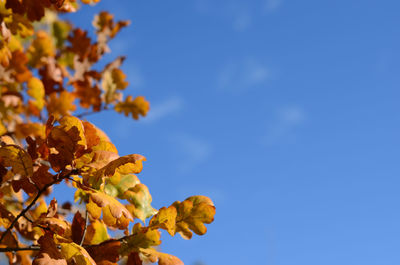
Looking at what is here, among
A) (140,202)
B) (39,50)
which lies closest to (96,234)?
(140,202)

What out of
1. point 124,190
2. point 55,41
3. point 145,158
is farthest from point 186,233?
point 55,41

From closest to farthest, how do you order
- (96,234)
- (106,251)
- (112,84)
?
(106,251), (96,234), (112,84)

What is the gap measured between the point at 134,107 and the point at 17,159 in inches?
65.5

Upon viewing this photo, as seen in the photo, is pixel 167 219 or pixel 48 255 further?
pixel 167 219

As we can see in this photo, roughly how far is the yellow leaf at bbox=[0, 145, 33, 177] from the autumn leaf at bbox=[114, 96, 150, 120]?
1.61 metres

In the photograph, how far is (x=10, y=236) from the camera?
1722mm

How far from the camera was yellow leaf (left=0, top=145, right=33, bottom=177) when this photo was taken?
53.1 inches

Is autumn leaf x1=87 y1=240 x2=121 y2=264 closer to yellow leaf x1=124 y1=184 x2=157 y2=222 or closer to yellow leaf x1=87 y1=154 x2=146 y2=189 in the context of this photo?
yellow leaf x1=124 y1=184 x2=157 y2=222

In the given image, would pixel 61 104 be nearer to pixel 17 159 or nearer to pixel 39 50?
pixel 39 50

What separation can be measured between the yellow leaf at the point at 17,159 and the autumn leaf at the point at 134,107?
1.61 meters

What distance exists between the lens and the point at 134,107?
3021 millimetres

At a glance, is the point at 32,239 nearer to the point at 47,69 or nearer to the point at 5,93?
the point at 5,93

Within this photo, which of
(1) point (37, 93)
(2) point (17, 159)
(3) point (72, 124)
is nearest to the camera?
(3) point (72, 124)

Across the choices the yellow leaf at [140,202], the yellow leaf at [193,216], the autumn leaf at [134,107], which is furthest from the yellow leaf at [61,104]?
the yellow leaf at [193,216]
